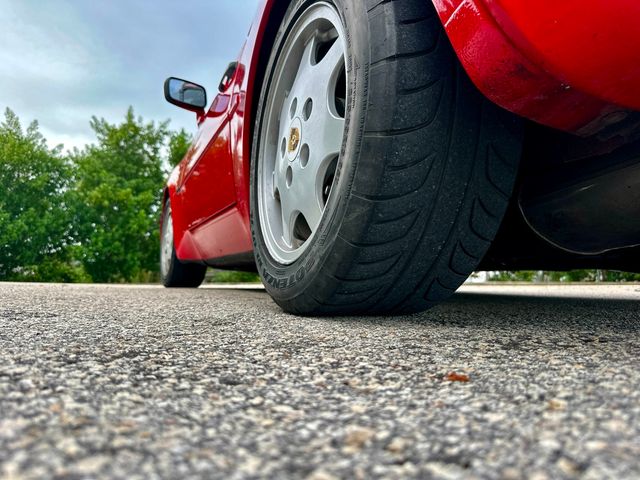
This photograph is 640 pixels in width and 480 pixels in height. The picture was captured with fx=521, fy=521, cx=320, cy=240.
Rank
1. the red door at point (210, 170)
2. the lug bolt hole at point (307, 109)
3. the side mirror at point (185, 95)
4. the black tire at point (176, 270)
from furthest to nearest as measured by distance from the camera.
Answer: the black tire at point (176, 270), the side mirror at point (185, 95), the red door at point (210, 170), the lug bolt hole at point (307, 109)

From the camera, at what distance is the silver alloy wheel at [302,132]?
1475mm

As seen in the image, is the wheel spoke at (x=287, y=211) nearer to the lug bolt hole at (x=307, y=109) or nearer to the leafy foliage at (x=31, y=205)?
the lug bolt hole at (x=307, y=109)

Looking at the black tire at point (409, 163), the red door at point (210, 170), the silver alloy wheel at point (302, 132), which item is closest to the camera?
the black tire at point (409, 163)

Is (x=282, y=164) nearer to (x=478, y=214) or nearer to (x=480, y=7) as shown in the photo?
(x=478, y=214)

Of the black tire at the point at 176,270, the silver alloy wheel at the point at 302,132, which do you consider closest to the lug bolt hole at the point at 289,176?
the silver alloy wheel at the point at 302,132

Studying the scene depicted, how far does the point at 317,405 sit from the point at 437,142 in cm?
73

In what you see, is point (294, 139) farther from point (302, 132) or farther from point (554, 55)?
point (554, 55)

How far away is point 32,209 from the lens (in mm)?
16281

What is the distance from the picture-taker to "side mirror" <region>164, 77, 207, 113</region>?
2.84 m

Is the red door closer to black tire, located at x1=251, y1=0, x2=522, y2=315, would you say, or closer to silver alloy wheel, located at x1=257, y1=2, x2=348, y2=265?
silver alloy wheel, located at x1=257, y1=2, x2=348, y2=265

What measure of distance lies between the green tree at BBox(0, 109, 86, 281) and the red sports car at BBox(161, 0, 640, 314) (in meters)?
16.0

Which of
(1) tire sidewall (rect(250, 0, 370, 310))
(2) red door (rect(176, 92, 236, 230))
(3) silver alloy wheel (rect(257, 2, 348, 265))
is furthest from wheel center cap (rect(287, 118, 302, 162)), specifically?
(2) red door (rect(176, 92, 236, 230))

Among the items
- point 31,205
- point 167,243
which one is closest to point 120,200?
point 31,205

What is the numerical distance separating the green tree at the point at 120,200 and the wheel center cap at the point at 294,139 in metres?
15.2
